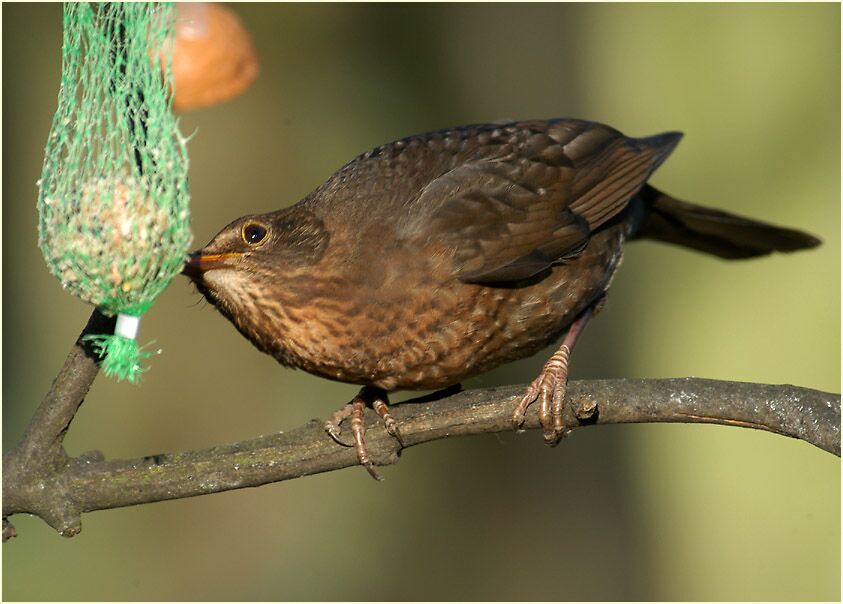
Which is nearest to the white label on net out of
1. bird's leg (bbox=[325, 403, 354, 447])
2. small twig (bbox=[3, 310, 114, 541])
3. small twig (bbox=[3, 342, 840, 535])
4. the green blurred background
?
small twig (bbox=[3, 310, 114, 541])

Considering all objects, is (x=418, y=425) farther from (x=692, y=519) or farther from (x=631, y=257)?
(x=692, y=519)

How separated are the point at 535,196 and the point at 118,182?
211 centimetres

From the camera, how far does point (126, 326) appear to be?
341 centimetres

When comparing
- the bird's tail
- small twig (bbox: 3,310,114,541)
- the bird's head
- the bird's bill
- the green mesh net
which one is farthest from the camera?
the bird's tail

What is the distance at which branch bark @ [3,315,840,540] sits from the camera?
3.64 metres

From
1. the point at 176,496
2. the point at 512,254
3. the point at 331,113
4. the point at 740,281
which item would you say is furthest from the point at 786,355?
the point at 176,496

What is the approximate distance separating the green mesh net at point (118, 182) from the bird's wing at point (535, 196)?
1287mm

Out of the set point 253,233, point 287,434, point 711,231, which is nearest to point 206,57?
point 253,233

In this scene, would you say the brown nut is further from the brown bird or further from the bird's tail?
the bird's tail

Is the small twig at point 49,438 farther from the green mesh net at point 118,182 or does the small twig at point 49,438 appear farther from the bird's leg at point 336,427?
the bird's leg at point 336,427

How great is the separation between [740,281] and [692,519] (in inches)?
75.4

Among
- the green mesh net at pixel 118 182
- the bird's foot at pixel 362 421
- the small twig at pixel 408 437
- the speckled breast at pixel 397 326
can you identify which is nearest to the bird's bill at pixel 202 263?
the speckled breast at pixel 397 326

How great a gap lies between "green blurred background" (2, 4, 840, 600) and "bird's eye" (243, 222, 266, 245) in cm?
286

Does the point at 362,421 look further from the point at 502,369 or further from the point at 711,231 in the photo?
the point at 502,369
